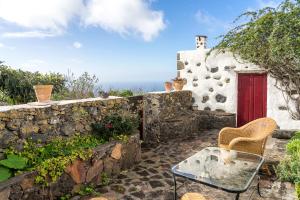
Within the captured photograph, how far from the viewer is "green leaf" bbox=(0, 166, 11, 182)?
9.04 feet

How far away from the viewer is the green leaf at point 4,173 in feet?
9.04

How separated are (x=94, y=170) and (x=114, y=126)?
0.94 metres

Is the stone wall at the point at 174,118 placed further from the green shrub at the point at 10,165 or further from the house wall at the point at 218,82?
the green shrub at the point at 10,165

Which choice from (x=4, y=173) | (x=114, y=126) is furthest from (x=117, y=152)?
(x=4, y=173)

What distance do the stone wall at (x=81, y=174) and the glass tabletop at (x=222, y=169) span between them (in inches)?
55.5

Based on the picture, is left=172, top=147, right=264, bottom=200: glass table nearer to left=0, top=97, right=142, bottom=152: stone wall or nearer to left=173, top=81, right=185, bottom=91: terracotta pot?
left=0, top=97, right=142, bottom=152: stone wall

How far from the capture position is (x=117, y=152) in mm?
4340

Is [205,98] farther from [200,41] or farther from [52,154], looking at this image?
[52,154]

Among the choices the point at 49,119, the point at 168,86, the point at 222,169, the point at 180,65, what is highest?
the point at 180,65

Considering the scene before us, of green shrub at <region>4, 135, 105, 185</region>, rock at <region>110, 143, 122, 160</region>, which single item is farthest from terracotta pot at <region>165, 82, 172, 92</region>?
green shrub at <region>4, 135, 105, 185</region>

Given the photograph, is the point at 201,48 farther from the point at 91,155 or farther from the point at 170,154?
the point at 91,155

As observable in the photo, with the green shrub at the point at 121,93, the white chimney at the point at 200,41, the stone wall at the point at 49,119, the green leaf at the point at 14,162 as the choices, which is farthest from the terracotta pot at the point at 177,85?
the green leaf at the point at 14,162

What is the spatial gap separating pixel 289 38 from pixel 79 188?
5177mm

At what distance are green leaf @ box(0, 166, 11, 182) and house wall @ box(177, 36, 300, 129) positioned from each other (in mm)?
6283
